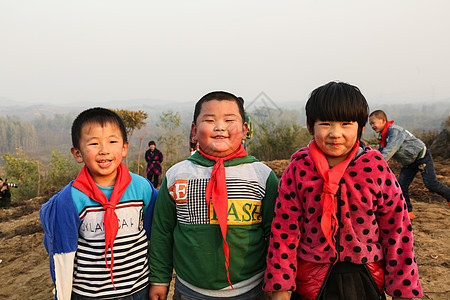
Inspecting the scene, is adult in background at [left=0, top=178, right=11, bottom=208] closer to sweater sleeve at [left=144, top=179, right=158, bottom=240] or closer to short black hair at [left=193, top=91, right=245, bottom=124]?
sweater sleeve at [left=144, top=179, right=158, bottom=240]

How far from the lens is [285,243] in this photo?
4.57 feet

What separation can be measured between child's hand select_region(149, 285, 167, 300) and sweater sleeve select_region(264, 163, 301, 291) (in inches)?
23.0

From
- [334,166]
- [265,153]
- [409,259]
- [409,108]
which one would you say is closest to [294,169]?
[334,166]

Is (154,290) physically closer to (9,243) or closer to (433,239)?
(433,239)

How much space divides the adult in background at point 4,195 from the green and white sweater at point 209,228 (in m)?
7.53

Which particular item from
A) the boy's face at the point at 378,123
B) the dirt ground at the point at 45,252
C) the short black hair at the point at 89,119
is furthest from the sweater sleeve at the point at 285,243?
the boy's face at the point at 378,123

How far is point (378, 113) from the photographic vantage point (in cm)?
441

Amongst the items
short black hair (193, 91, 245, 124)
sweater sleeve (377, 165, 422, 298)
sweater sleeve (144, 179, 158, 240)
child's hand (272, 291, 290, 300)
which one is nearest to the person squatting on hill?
sweater sleeve (377, 165, 422, 298)

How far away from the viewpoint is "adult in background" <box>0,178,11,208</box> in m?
7.47

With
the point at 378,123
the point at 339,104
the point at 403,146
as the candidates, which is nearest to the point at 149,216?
the point at 339,104

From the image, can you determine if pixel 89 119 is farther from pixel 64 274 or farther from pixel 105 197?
pixel 64 274

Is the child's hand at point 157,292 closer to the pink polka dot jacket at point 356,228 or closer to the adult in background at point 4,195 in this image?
the pink polka dot jacket at point 356,228

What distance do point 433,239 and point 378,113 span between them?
1.81 metres

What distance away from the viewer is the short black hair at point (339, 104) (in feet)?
4.38
